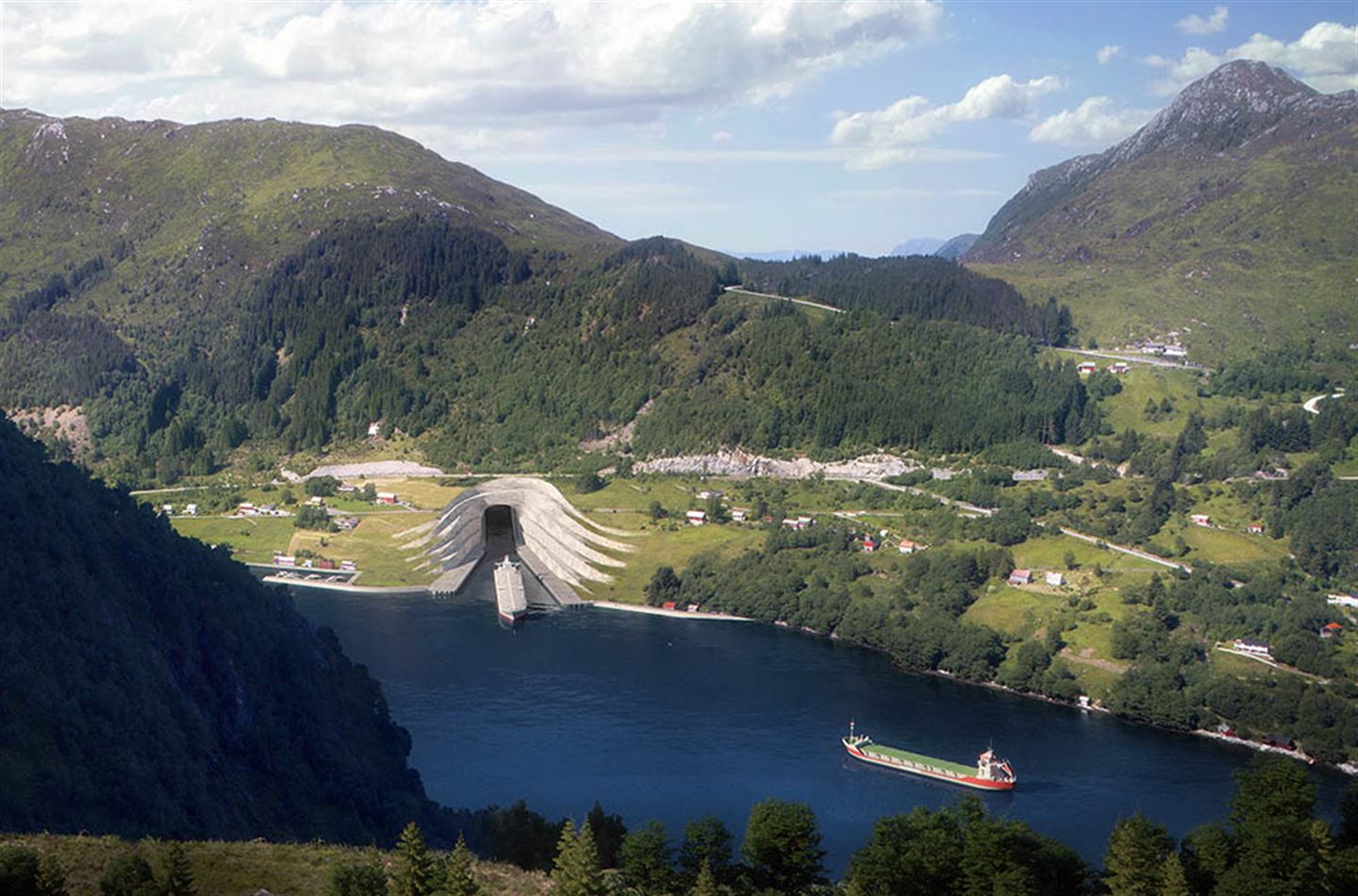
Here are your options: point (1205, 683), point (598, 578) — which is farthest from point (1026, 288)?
point (1205, 683)

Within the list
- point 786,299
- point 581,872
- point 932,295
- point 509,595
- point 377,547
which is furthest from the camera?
point 932,295

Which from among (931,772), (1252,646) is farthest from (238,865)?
(1252,646)

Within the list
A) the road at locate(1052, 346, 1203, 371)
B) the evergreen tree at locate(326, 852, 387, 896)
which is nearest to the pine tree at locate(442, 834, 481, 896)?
the evergreen tree at locate(326, 852, 387, 896)

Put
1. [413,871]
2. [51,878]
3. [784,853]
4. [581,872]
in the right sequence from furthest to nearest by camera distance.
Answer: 1. [784,853]
2. [581,872]
3. [413,871]
4. [51,878]

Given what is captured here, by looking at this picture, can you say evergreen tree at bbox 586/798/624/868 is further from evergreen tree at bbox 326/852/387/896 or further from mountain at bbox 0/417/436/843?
evergreen tree at bbox 326/852/387/896

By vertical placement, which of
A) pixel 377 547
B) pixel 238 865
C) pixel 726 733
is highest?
pixel 238 865

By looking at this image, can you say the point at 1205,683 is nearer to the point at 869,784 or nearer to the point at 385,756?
the point at 869,784

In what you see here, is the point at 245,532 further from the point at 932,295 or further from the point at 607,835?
the point at 932,295
